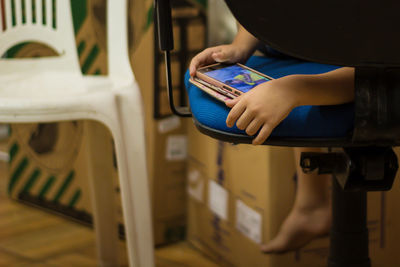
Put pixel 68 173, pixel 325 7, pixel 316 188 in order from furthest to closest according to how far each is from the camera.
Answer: pixel 68 173 → pixel 316 188 → pixel 325 7

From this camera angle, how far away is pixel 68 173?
169cm

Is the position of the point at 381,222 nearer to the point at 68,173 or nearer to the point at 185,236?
the point at 185,236

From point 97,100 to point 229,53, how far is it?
0.33 m

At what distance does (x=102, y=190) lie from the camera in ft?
4.27

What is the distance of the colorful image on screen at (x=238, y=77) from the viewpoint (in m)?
0.64

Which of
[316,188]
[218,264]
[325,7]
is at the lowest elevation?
[218,264]

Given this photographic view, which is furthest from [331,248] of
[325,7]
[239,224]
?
[239,224]

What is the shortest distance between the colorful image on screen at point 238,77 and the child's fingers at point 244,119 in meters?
0.05

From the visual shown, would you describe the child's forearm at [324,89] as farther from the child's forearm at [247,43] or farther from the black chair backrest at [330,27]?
the child's forearm at [247,43]

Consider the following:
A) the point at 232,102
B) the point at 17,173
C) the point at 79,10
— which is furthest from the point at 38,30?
the point at 232,102

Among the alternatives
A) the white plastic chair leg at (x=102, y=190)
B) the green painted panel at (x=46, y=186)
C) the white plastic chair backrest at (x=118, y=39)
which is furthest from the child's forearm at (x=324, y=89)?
the green painted panel at (x=46, y=186)

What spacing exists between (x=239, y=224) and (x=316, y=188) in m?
0.27

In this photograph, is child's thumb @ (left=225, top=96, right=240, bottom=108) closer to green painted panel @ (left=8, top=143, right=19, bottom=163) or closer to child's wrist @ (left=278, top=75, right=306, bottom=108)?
child's wrist @ (left=278, top=75, right=306, bottom=108)

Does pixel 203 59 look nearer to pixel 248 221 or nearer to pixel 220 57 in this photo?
pixel 220 57
